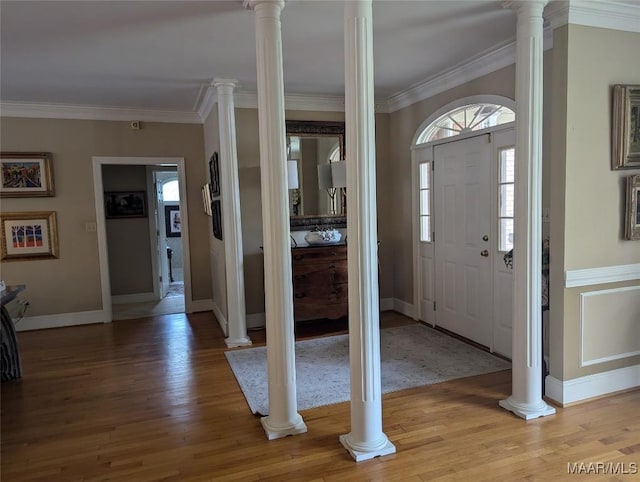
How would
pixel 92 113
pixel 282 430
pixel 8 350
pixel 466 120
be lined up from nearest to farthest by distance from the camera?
pixel 282 430, pixel 8 350, pixel 466 120, pixel 92 113

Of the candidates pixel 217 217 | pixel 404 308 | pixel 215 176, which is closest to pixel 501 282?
pixel 404 308

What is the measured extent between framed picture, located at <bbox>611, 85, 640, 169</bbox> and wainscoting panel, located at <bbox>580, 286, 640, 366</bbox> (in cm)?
86

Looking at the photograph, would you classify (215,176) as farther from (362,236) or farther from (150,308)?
(362,236)

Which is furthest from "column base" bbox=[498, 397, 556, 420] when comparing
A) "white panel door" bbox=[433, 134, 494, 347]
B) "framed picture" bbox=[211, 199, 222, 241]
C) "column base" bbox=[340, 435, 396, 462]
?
"framed picture" bbox=[211, 199, 222, 241]

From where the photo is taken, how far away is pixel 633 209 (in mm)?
2914

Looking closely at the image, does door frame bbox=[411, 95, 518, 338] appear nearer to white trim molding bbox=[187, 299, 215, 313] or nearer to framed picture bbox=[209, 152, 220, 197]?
framed picture bbox=[209, 152, 220, 197]

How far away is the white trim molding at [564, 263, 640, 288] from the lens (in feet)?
9.30

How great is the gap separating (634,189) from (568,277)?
2.43 ft

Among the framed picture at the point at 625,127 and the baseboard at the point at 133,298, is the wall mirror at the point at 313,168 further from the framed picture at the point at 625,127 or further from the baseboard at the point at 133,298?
the baseboard at the point at 133,298

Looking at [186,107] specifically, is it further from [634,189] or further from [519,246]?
[634,189]

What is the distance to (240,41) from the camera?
125 inches

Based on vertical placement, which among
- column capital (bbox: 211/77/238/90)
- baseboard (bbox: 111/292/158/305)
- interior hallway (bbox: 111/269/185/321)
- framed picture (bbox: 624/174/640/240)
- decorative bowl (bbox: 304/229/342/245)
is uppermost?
column capital (bbox: 211/77/238/90)

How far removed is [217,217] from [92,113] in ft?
6.55

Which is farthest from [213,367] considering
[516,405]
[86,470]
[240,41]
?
Result: [240,41]
